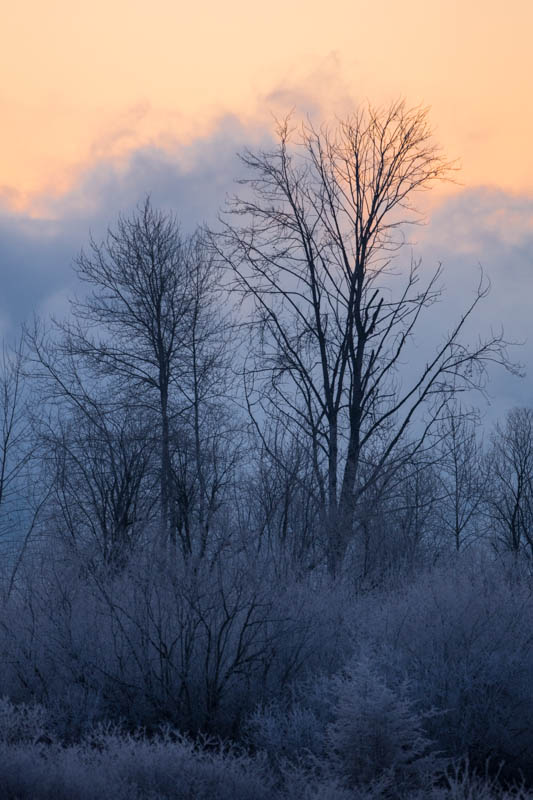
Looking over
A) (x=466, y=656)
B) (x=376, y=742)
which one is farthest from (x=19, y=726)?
(x=466, y=656)

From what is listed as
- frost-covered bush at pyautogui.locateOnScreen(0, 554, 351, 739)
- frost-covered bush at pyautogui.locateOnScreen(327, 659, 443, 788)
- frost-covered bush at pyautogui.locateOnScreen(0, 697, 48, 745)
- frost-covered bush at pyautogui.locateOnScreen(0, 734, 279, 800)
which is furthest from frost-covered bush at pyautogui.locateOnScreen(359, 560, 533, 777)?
frost-covered bush at pyautogui.locateOnScreen(0, 697, 48, 745)

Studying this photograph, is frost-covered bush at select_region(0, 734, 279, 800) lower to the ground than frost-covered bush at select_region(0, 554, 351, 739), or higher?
lower

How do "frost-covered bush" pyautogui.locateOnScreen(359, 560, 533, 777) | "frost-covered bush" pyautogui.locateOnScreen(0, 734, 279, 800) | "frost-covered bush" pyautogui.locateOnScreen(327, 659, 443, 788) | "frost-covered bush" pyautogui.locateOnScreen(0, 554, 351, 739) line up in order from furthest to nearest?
"frost-covered bush" pyautogui.locateOnScreen(0, 554, 351, 739)
"frost-covered bush" pyautogui.locateOnScreen(359, 560, 533, 777)
"frost-covered bush" pyautogui.locateOnScreen(327, 659, 443, 788)
"frost-covered bush" pyautogui.locateOnScreen(0, 734, 279, 800)

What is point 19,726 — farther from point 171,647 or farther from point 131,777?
point 131,777

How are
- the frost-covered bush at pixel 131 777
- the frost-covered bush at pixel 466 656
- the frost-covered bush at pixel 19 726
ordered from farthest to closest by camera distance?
1. the frost-covered bush at pixel 466 656
2. the frost-covered bush at pixel 19 726
3. the frost-covered bush at pixel 131 777

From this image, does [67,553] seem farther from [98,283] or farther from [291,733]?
[98,283]

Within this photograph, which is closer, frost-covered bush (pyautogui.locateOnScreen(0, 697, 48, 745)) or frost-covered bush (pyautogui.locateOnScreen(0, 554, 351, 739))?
frost-covered bush (pyautogui.locateOnScreen(0, 697, 48, 745))

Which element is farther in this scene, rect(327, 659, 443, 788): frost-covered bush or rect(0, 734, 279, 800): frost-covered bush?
rect(327, 659, 443, 788): frost-covered bush

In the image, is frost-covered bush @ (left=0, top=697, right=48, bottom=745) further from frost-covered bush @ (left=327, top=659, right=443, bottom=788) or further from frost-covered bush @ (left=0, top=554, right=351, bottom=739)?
frost-covered bush @ (left=327, top=659, right=443, bottom=788)

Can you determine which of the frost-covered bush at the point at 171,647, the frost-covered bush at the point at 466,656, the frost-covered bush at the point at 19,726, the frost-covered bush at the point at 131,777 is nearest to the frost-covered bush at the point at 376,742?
the frost-covered bush at the point at 131,777

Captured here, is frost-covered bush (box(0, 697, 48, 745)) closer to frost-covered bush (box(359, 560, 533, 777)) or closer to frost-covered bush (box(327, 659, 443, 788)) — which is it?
frost-covered bush (box(327, 659, 443, 788))

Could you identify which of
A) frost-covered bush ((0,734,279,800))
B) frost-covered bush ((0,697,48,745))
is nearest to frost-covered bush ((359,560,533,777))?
frost-covered bush ((0,734,279,800))

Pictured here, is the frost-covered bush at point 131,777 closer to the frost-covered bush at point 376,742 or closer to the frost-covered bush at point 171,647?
the frost-covered bush at point 376,742

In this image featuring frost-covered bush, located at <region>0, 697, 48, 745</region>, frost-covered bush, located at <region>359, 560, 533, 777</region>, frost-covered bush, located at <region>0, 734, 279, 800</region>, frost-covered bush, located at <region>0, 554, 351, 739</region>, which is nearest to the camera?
frost-covered bush, located at <region>0, 734, 279, 800</region>
